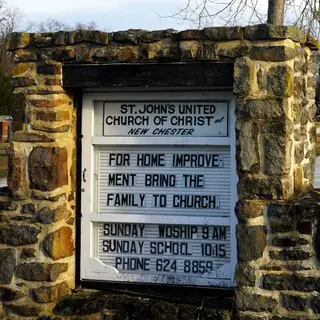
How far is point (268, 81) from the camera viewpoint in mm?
5039

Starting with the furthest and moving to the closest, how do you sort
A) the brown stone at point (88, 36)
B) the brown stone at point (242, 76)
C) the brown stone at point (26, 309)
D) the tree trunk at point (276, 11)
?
the tree trunk at point (276, 11) → the brown stone at point (26, 309) → the brown stone at point (88, 36) → the brown stone at point (242, 76)

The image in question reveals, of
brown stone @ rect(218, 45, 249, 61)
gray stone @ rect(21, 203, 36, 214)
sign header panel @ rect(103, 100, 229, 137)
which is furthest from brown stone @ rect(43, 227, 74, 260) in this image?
brown stone @ rect(218, 45, 249, 61)

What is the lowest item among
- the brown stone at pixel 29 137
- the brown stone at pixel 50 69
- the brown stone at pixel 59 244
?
the brown stone at pixel 59 244

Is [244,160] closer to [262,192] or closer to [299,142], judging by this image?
[262,192]

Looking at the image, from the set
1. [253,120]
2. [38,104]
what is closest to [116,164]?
[38,104]

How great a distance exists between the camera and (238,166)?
5.13 m

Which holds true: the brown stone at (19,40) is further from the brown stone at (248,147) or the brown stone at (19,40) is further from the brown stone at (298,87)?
the brown stone at (298,87)

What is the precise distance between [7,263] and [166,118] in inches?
69.2

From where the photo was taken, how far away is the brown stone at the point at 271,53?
499cm

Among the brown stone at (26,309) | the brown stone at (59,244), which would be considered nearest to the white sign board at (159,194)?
the brown stone at (59,244)

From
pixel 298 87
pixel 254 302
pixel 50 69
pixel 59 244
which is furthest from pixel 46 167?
pixel 298 87

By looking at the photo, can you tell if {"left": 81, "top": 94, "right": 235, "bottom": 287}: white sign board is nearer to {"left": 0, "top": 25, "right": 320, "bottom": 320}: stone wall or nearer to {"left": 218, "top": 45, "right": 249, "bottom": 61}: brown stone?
{"left": 0, "top": 25, "right": 320, "bottom": 320}: stone wall

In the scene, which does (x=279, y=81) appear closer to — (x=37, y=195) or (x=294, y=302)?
(x=294, y=302)

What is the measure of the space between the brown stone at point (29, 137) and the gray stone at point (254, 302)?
1.93 metres
